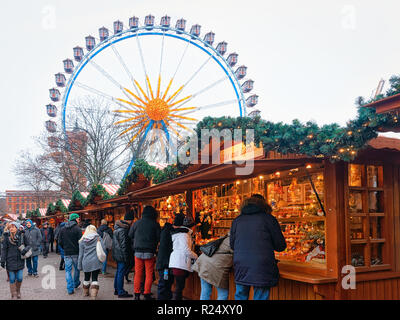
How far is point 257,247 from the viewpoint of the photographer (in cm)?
463

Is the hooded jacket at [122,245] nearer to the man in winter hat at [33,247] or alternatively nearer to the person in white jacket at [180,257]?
the person in white jacket at [180,257]

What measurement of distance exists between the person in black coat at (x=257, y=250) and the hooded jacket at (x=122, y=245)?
4.08 m

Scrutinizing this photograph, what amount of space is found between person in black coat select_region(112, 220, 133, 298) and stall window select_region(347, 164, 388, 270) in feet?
14.8

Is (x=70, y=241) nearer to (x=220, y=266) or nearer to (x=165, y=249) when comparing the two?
(x=165, y=249)

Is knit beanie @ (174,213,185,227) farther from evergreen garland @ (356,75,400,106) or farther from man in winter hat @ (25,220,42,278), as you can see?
man in winter hat @ (25,220,42,278)

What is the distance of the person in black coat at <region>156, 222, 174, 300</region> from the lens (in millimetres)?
6832

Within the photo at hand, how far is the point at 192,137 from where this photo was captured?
22.9ft

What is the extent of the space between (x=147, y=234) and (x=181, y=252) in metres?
1.13

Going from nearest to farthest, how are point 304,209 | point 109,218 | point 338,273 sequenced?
point 338,273, point 304,209, point 109,218

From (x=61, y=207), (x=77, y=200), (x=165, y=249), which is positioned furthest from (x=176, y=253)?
(x=61, y=207)

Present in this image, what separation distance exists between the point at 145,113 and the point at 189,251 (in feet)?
40.5

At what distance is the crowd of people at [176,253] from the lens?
464 cm
